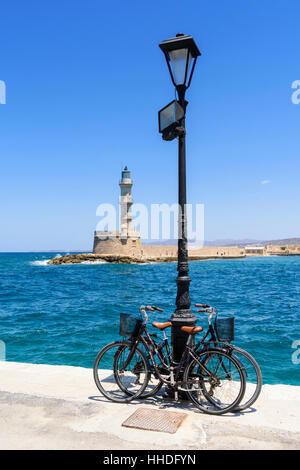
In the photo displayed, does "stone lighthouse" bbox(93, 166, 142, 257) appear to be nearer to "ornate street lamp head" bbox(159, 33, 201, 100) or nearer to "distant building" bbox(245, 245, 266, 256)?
"ornate street lamp head" bbox(159, 33, 201, 100)

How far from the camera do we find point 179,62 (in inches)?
185

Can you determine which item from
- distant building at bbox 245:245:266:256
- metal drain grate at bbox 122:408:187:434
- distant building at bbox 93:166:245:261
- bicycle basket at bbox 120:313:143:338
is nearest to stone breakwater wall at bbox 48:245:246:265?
distant building at bbox 93:166:245:261

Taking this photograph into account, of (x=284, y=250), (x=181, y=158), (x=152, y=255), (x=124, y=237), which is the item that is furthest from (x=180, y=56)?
(x=284, y=250)

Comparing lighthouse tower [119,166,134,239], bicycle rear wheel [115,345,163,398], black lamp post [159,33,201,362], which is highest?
lighthouse tower [119,166,134,239]

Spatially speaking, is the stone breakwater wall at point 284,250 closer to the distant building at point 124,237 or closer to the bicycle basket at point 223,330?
the distant building at point 124,237

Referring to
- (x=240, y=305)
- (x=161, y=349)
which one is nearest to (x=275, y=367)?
(x=161, y=349)

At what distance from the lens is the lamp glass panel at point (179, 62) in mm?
4648

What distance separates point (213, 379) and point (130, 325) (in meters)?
1.05

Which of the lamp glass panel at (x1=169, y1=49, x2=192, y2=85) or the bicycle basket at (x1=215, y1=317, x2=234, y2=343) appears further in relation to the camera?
the lamp glass panel at (x1=169, y1=49, x2=192, y2=85)

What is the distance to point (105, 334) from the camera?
13078 mm

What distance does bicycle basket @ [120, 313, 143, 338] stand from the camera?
173 inches

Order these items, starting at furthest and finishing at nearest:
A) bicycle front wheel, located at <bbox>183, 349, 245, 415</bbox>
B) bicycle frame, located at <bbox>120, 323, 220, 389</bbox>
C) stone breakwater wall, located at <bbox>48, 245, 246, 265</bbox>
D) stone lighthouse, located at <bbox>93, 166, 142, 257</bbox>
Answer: stone breakwater wall, located at <bbox>48, 245, 246, 265</bbox> → stone lighthouse, located at <bbox>93, 166, 142, 257</bbox> → bicycle frame, located at <bbox>120, 323, 220, 389</bbox> → bicycle front wheel, located at <bbox>183, 349, 245, 415</bbox>
